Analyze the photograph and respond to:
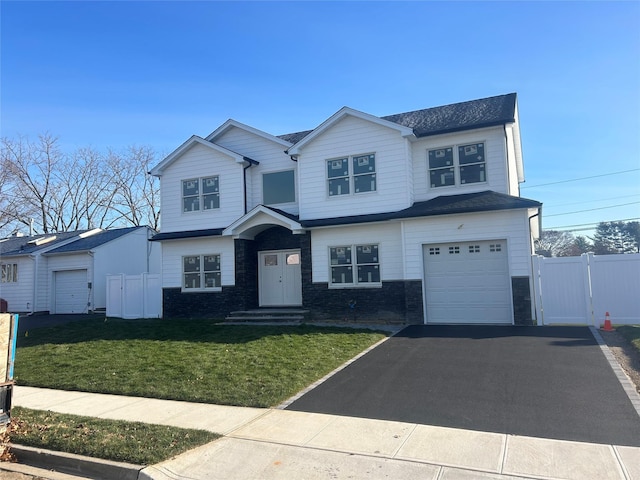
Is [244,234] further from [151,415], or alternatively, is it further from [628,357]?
[628,357]

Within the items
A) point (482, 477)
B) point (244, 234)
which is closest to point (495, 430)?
point (482, 477)

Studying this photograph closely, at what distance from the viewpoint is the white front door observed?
1752 centimetres

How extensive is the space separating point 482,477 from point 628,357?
6464 mm

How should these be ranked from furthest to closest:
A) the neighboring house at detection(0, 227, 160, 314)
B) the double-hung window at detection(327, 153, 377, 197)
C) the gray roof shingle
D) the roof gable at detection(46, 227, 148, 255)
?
the roof gable at detection(46, 227, 148, 255) → the neighboring house at detection(0, 227, 160, 314) → the double-hung window at detection(327, 153, 377, 197) → the gray roof shingle

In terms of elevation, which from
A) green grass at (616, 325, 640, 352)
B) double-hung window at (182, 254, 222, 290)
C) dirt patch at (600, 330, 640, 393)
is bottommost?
dirt patch at (600, 330, 640, 393)

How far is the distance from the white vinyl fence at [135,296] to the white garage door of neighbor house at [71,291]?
12.9 feet

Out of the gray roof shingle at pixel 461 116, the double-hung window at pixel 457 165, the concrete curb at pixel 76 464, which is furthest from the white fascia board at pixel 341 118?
the concrete curb at pixel 76 464

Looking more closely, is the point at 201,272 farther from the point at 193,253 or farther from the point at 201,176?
the point at 201,176

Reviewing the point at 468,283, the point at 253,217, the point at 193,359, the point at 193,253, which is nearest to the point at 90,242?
the point at 193,253

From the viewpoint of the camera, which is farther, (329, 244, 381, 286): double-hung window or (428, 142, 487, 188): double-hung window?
(329, 244, 381, 286): double-hung window

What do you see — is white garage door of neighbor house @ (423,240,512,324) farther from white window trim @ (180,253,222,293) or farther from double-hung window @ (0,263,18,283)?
double-hung window @ (0,263,18,283)

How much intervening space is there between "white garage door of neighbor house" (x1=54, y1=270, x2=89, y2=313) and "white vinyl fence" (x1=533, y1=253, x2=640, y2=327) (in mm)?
20695

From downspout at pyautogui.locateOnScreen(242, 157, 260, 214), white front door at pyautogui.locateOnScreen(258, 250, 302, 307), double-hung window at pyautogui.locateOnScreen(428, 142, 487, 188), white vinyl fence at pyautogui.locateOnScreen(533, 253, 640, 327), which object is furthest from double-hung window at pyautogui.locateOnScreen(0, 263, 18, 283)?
white vinyl fence at pyautogui.locateOnScreen(533, 253, 640, 327)

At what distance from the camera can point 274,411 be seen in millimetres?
6703
